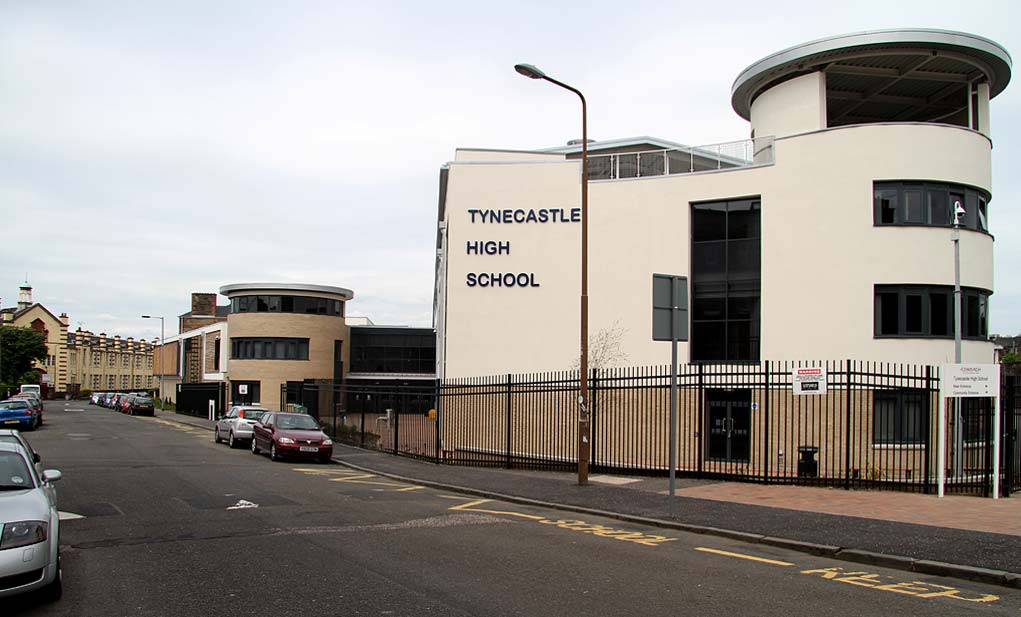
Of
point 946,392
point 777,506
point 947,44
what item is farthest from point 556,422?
point 947,44

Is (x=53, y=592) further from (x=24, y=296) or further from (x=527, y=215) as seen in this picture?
(x=24, y=296)

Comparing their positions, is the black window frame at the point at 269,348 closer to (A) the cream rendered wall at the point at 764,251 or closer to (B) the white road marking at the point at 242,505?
(A) the cream rendered wall at the point at 764,251

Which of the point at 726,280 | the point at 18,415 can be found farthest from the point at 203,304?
the point at 726,280

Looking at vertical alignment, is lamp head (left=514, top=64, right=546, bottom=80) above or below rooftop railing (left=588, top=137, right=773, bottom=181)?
below

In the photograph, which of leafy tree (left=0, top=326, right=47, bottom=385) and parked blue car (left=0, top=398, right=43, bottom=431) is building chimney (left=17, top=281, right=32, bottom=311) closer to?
leafy tree (left=0, top=326, right=47, bottom=385)

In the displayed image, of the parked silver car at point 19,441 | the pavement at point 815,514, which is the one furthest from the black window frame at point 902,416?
the parked silver car at point 19,441

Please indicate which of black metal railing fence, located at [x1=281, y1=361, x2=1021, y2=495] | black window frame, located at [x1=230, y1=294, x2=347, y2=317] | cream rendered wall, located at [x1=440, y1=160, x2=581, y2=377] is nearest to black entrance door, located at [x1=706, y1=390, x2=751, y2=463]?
black metal railing fence, located at [x1=281, y1=361, x2=1021, y2=495]

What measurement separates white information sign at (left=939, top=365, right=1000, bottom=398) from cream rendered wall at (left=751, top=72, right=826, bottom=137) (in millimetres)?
10936

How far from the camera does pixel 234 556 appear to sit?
27.9 ft

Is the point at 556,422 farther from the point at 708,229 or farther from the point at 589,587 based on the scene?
the point at 589,587

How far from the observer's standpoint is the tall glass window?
22.7 metres

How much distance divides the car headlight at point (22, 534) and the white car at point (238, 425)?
63.7 feet

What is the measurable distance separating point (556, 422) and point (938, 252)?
11622 mm

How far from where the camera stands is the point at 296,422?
22625 mm
